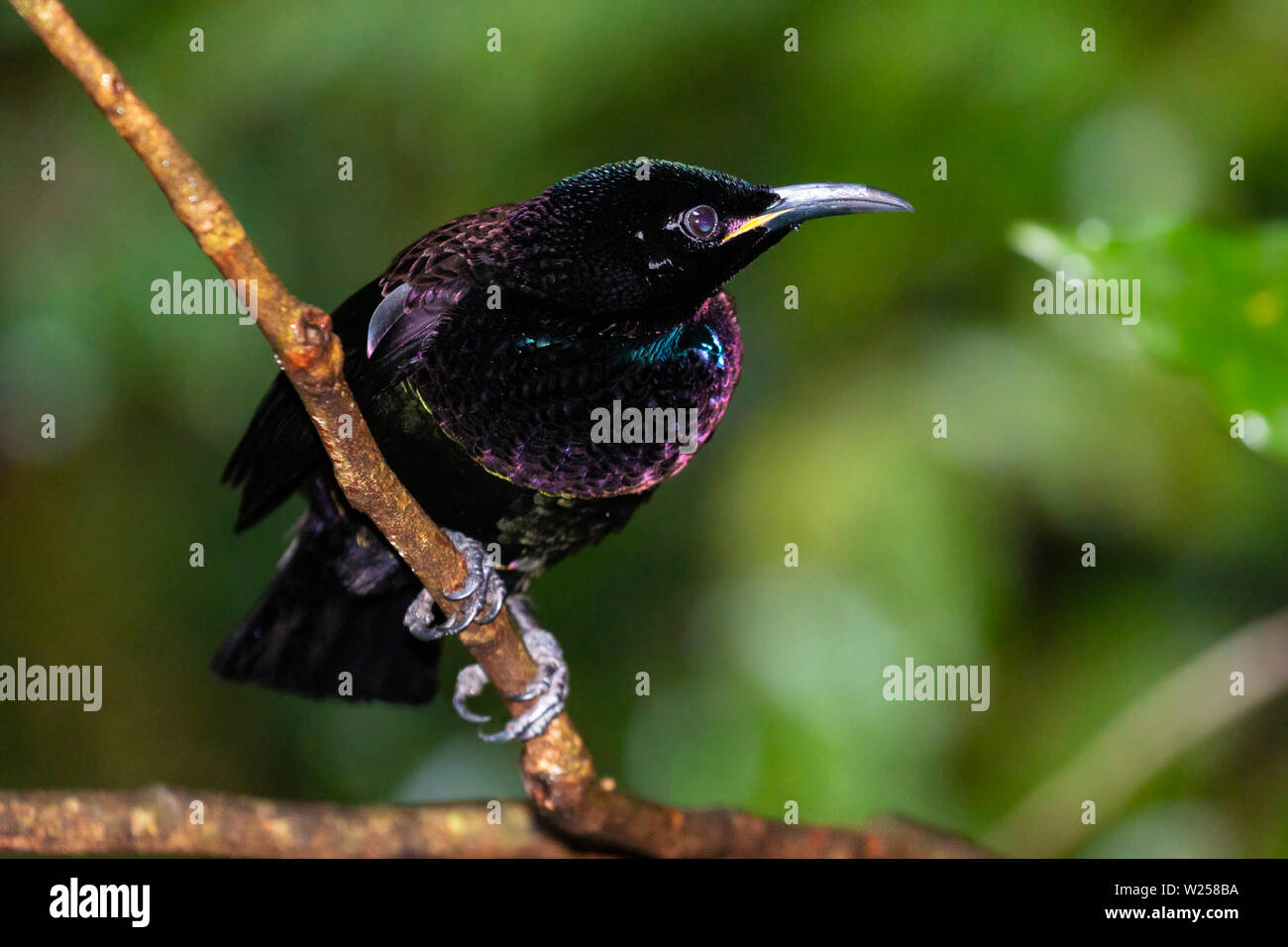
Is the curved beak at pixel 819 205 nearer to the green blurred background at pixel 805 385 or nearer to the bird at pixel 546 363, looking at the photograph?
the bird at pixel 546 363

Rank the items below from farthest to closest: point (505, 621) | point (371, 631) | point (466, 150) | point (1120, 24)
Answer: point (466, 150) → point (1120, 24) → point (371, 631) → point (505, 621)

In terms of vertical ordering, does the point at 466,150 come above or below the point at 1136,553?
above

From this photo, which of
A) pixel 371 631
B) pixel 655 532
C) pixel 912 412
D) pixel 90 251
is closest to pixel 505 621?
pixel 371 631

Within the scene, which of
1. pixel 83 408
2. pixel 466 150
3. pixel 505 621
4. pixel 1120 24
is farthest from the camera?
pixel 83 408

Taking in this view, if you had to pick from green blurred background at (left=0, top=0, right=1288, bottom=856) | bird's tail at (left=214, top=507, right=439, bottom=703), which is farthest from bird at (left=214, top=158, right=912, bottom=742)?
green blurred background at (left=0, top=0, right=1288, bottom=856)

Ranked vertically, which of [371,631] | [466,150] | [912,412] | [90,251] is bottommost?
[371,631]

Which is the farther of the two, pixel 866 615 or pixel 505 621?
pixel 866 615

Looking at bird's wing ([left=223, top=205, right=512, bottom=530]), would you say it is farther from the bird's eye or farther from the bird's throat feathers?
the bird's eye

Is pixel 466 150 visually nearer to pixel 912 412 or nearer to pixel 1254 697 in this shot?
pixel 912 412
